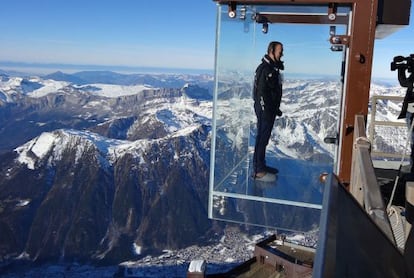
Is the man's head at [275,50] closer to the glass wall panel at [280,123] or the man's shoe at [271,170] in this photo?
the glass wall panel at [280,123]

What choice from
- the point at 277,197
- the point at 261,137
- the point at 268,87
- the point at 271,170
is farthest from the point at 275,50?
the point at 277,197

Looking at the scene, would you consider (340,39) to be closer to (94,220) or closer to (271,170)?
(271,170)

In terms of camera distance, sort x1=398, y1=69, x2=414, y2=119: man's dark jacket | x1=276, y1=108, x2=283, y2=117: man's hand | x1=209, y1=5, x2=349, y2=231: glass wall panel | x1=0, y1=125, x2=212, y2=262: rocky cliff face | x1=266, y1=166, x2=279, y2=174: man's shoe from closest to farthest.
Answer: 1. x1=398, y1=69, x2=414, y2=119: man's dark jacket
2. x1=209, y1=5, x2=349, y2=231: glass wall panel
3. x1=276, y1=108, x2=283, y2=117: man's hand
4. x1=266, y1=166, x2=279, y2=174: man's shoe
5. x1=0, y1=125, x2=212, y2=262: rocky cliff face

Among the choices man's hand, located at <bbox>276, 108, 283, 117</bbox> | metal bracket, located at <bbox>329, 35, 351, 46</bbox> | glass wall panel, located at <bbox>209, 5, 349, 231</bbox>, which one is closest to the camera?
metal bracket, located at <bbox>329, 35, 351, 46</bbox>

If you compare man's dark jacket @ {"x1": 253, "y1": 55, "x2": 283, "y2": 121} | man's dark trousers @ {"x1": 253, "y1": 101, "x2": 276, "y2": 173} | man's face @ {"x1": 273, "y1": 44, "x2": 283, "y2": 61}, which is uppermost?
man's face @ {"x1": 273, "y1": 44, "x2": 283, "y2": 61}

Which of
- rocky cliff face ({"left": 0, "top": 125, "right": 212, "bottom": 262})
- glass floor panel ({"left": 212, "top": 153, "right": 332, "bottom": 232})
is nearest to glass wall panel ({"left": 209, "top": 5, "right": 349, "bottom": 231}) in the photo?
glass floor panel ({"left": 212, "top": 153, "right": 332, "bottom": 232})

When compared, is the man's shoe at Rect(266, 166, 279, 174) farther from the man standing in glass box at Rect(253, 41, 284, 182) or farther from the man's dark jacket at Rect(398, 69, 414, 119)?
the man's dark jacket at Rect(398, 69, 414, 119)

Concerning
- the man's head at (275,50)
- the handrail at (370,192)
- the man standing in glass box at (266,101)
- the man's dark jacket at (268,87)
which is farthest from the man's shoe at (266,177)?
the handrail at (370,192)

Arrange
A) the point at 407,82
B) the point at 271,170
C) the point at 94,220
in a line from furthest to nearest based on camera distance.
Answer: the point at 94,220, the point at 271,170, the point at 407,82
